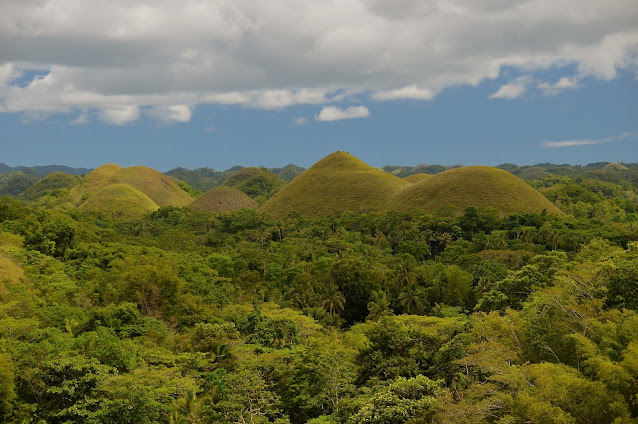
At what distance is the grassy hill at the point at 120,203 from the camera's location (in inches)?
5276

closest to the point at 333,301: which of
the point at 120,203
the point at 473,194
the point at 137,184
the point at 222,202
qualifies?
the point at 473,194

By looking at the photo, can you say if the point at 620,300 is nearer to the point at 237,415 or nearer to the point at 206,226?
the point at 237,415

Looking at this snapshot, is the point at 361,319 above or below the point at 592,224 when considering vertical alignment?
below

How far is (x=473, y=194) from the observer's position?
100 meters

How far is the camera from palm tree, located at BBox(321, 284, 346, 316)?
47656 mm

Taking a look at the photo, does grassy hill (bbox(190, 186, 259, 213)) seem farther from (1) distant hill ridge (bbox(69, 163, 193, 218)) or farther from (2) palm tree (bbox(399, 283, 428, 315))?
(2) palm tree (bbox(399, 283, 428, 315))

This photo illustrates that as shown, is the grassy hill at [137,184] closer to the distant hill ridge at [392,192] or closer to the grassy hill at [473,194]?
the distant hill ridge at [392,192]

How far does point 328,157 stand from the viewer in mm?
153000

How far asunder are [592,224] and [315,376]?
67.4 m

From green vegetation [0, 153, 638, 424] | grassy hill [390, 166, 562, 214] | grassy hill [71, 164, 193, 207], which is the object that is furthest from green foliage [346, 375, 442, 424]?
grassy hill [71, 164, 193, 207]

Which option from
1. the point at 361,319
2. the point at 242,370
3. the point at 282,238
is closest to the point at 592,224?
the point at 361,319

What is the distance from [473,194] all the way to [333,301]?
205ft

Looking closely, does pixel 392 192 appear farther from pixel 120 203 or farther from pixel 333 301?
pixel 120 203

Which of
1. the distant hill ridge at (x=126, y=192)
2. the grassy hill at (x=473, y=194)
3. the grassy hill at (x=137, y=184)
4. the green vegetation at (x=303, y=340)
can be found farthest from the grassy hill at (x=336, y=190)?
the green vegetation at (x=303, y=340)
